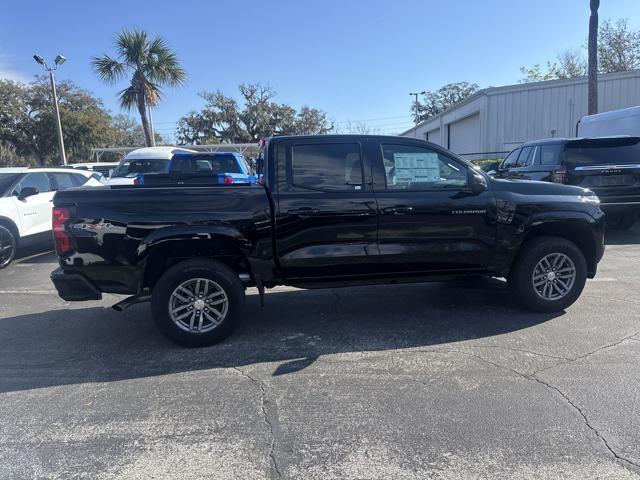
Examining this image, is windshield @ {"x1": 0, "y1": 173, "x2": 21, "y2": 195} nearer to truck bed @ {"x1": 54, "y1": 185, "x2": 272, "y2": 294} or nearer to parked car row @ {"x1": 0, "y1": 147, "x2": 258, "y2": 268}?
parked car row @ {"x1": 0, "y1": 147, "x2": 258, "y2": 268}

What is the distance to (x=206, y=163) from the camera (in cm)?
1142

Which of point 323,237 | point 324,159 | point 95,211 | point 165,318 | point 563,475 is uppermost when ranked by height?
point 324,159

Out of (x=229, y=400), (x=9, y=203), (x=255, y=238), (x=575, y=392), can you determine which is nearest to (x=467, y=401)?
(x=575, y=392)

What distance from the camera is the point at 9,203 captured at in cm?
845

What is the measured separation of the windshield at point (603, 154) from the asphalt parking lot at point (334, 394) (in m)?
4.37

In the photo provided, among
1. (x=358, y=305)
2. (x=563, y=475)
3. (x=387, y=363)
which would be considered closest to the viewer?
(x=563, y=475)

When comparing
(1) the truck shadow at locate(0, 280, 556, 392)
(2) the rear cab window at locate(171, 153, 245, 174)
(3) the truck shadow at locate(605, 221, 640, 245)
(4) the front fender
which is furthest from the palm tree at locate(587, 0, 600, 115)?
(4) the front fender

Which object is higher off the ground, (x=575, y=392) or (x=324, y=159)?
(x=324, y=159)

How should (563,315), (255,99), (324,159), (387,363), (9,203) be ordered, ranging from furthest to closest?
(255,99)
(9,203)
(563,315)
(324,159)
(387,363)

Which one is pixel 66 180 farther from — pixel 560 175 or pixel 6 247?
pixel 560 175

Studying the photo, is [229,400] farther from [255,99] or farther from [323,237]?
[255,99]

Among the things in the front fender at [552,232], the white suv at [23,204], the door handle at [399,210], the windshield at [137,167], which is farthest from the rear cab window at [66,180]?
the front fender at [552,232]

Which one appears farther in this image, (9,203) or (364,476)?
(9,203)

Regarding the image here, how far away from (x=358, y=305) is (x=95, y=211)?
3.07m
